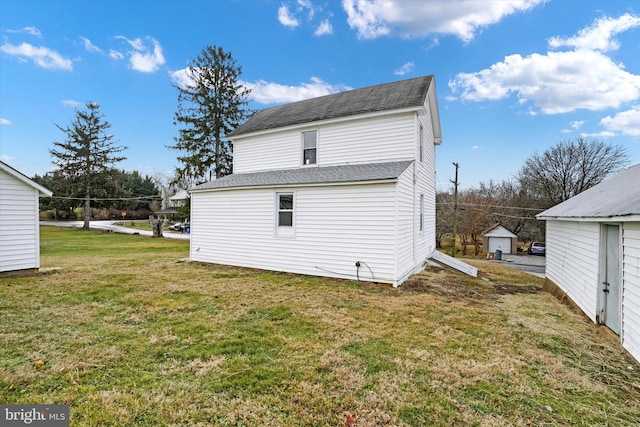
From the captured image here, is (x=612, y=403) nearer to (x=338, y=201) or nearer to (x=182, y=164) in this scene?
(x=338, y=201)

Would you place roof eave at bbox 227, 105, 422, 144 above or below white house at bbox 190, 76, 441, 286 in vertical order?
above

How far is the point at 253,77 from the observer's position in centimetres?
2291

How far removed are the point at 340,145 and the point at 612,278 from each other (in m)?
8.15

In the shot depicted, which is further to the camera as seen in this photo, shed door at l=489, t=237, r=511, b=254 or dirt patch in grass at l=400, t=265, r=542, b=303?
shed door at l=489, t=237, r=511, b=254

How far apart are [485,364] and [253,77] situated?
24411 millimetres

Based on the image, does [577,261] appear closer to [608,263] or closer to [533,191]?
[608,263]

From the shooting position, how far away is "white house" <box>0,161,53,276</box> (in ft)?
27.6

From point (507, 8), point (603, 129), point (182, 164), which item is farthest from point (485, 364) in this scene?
point (603, 129)

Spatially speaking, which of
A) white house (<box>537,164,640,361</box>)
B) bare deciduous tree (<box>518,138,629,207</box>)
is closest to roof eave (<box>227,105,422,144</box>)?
white house (<box>537,164,640,361</box>)

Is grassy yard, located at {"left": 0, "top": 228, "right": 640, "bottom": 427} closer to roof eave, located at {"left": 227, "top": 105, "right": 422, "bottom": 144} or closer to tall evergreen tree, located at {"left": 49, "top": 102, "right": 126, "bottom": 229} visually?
roof eave, located at {"left": 227, "top": 105, "right": 422, "bottom": 144}

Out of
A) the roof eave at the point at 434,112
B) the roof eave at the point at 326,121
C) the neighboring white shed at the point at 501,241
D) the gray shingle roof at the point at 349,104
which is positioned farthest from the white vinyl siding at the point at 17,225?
the neighboring white shed at the point at 501,241

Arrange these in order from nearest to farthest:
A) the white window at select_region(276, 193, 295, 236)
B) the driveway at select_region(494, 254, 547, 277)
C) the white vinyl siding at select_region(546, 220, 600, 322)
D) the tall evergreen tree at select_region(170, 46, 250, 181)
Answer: the white vinyl siding at select_region(546, 220, 600, 322) → the white window at select_region(276, 193, 295, 236) → the driveway at select_region(494, 254, 547, 277) → the tall evergreen tree at select_region(170, 46, 250, 181)

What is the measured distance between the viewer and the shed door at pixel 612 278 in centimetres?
519

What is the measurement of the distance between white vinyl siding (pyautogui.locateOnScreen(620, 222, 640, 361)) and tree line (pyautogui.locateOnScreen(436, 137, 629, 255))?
26.7 metres
